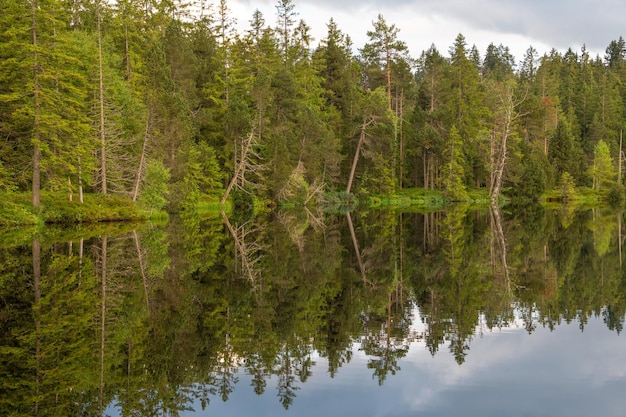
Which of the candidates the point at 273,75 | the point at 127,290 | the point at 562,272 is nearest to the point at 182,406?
the point at 127,290

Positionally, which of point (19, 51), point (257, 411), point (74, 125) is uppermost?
point (19, 51)

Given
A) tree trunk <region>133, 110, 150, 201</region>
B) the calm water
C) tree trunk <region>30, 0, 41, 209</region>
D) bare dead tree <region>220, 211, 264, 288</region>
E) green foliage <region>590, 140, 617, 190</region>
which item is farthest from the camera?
green foliage <region>590, 140, 617, 190</region>

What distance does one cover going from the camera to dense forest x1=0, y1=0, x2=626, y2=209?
3120 centimetres

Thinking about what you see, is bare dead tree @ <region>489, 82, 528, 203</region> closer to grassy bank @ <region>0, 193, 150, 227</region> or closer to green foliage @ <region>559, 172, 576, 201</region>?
green foliage @ <region>559, 172, 576, 201</region>

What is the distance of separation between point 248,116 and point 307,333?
4373 cm

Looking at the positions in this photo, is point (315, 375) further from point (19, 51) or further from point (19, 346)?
point (19, 51)

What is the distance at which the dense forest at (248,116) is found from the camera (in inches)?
1228

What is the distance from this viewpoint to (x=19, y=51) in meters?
29.3

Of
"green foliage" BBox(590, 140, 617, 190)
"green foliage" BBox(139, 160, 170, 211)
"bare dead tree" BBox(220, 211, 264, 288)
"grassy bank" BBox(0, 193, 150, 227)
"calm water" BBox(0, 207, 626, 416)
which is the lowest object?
"calm water" BBox(0, 207, 626, 416)

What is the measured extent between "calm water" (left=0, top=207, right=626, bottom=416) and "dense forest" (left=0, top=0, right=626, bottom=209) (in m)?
12.5

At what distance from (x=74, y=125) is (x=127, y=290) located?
787 inches

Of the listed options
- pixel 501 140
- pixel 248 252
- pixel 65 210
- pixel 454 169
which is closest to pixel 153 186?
pixel 65 210

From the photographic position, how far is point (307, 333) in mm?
10844

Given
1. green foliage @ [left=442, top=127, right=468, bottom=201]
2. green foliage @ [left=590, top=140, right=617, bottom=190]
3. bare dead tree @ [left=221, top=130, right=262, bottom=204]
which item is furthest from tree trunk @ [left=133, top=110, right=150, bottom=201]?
green foliage @ [left=590, top=140, right=617, bottom=190]
